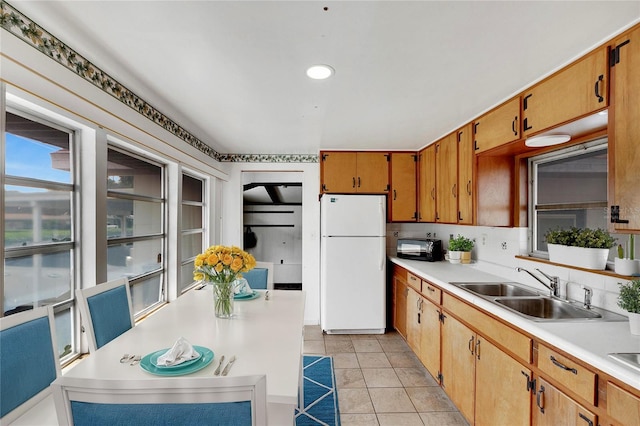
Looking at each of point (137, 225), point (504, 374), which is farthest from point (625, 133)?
point (137, 225)

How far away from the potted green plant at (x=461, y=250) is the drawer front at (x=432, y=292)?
603 mm

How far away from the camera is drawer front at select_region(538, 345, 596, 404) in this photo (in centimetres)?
125

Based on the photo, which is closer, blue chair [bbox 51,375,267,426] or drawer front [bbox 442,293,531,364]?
blue chair [bbox 51,375,267,426]

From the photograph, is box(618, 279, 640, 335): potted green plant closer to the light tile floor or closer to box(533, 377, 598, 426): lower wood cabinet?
box(533, 377, 598, 426): lower wood cabinet

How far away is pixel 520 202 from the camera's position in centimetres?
267

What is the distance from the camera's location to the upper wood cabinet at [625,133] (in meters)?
1.35

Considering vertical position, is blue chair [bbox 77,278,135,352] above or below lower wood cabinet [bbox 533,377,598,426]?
above

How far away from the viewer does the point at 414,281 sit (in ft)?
10.8

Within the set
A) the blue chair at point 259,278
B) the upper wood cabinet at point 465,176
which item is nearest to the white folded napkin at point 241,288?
the blue chair at point 259,278

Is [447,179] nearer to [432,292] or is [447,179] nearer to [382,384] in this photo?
[432,292]

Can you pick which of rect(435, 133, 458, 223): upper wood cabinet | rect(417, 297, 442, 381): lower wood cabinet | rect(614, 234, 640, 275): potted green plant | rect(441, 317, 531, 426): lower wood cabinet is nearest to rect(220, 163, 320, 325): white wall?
rect(435, 133, 458, 223): upper wood cabinet

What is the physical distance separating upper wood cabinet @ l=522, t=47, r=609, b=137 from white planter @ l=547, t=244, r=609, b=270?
761mm

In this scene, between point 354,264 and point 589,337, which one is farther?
point 354,264

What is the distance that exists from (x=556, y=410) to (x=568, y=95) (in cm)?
155
